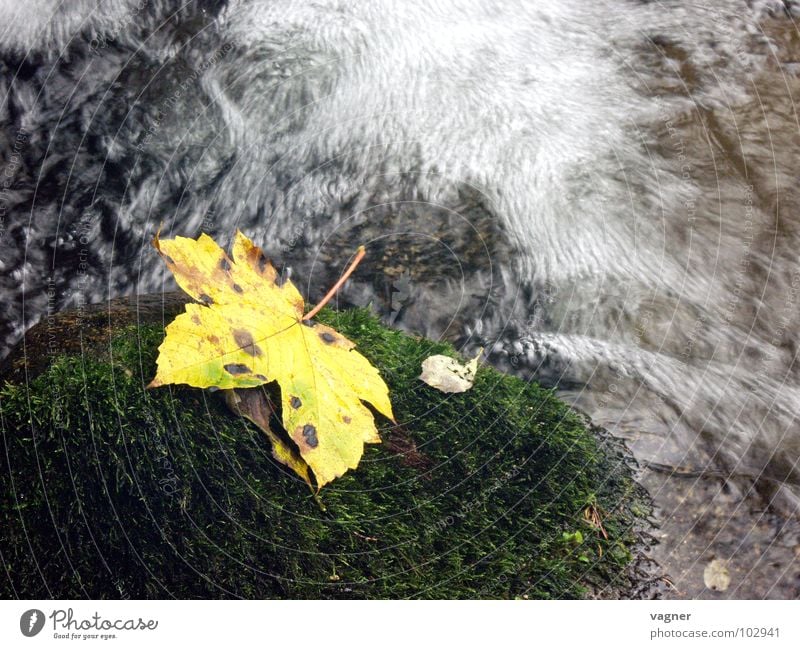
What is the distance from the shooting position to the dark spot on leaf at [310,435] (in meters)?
0.88

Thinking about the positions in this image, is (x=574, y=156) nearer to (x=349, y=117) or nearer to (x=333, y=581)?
(x=349, y=117)

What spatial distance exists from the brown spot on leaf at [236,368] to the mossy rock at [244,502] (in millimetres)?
43

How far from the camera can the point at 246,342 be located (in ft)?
2.98

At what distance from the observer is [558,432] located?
3.39 feet

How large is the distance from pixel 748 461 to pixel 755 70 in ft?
2.64

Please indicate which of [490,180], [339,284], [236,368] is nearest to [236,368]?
[236,368]

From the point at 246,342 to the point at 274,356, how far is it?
0.13 ft
